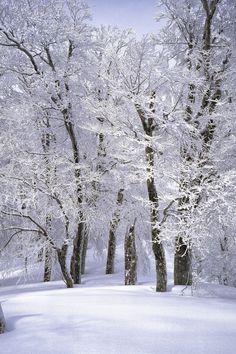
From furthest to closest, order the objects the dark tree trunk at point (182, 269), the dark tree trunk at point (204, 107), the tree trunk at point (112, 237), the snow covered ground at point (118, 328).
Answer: the tree trunk at point (112, 237) → the dark tree trunk at point (182, 269) → the dark tree trunk at point (204, 107) → the snow covered ground at point (118, 328)

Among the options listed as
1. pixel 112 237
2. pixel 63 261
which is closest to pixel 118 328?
pixel 63 261

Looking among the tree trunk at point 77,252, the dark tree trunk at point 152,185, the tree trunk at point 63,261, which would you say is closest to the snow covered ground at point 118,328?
the dark tree trunk at point 152,185

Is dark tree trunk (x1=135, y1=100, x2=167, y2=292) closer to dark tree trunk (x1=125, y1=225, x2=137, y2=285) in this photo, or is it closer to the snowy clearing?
dark tree trunk (x1=125, y1=225, x2=137, y2=285)

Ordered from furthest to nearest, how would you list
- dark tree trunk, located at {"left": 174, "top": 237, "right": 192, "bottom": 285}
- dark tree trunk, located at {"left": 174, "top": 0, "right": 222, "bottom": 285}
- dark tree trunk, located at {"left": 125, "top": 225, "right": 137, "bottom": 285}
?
dark tree trunk, located at {"left": 125, "top": 225, "right": 137, "bottom": 285}, dark tree trunk, located at {"left": 174, "top": 237, "right": 192, "bottom": 285}, dark tree trunk, located at {"left": 174, "top": 0, "right": 222, "bottom": 285}

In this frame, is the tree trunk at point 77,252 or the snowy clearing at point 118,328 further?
the tree trunk at point 77,252

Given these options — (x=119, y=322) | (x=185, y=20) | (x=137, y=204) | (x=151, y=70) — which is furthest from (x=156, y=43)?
(x=119, y=322)

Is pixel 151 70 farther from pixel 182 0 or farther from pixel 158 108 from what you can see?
pixel 182 0

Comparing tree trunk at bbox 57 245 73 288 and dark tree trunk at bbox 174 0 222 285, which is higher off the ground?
dark tree trunk at bbox 174 0 222 285

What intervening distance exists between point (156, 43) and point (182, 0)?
129cm

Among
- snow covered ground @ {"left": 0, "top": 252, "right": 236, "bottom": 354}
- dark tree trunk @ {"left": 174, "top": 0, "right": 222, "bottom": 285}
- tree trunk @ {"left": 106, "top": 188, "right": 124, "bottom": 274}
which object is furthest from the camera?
tree trunk @ {"left": 106, "top": 188, "right": 124, "bottom": 274}

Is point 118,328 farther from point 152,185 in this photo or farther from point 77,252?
point 77,252

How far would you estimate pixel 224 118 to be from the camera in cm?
912

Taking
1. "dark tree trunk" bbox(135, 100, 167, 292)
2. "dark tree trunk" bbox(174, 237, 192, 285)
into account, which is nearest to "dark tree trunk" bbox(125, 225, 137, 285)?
"dark tree trunk" bbox(174, 237, 192, 285)

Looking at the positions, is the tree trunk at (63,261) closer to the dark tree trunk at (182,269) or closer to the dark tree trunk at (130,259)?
the dark tree trunk at (130,259)
